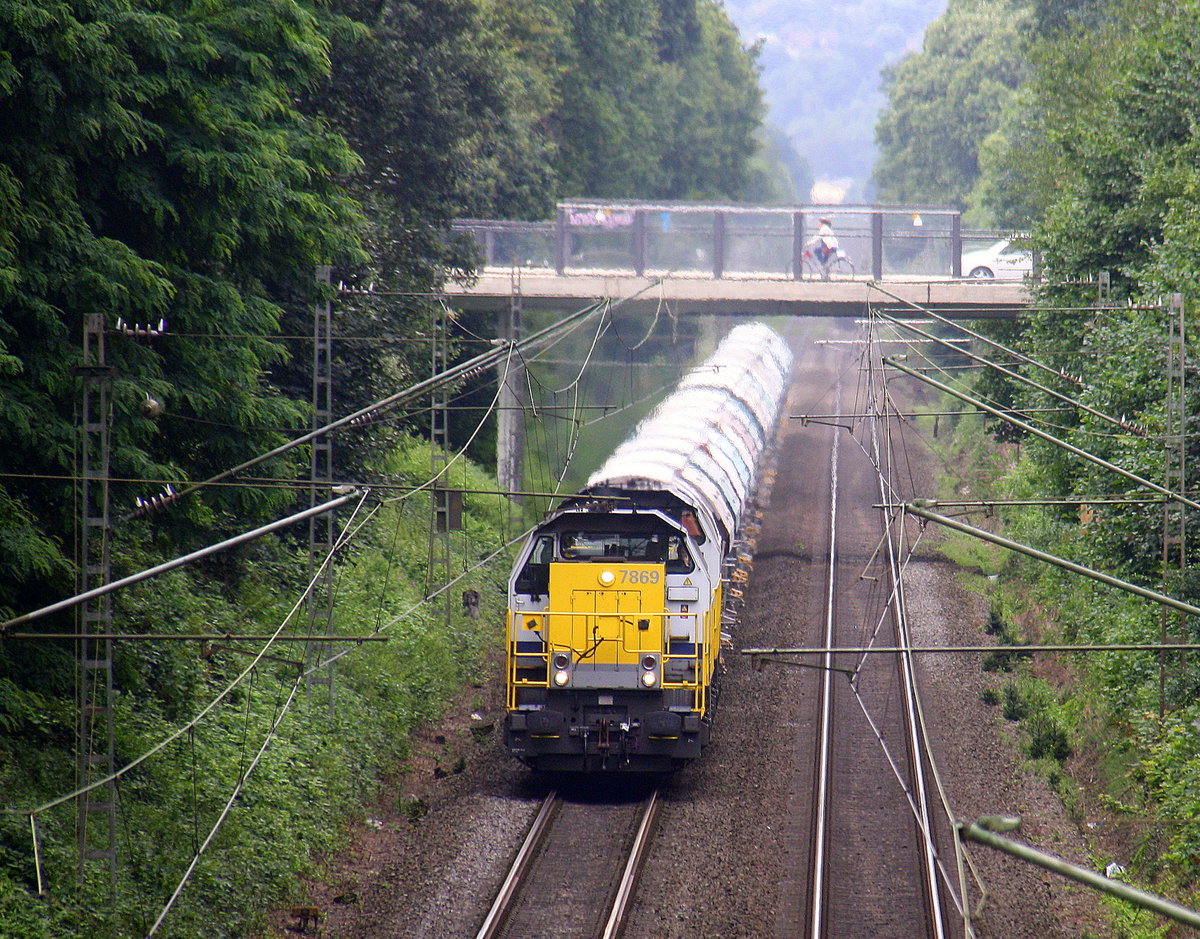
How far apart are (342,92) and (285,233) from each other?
34.2 feet

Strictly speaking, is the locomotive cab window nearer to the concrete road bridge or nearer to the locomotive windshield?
the locomotive windshield

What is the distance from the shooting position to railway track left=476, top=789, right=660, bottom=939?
14.5m

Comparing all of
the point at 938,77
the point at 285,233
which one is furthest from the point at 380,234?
the point at 938,77

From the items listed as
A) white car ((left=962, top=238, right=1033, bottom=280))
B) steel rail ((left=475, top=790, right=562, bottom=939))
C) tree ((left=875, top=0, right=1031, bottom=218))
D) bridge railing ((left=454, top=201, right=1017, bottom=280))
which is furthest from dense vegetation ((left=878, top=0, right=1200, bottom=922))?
tree ((left=875, top=0, right=1031, bottom=218))

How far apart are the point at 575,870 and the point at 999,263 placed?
30562mm

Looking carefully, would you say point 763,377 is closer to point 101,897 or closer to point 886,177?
point 101,897

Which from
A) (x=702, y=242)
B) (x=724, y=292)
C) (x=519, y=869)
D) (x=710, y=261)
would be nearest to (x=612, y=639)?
(x=519, y=869)

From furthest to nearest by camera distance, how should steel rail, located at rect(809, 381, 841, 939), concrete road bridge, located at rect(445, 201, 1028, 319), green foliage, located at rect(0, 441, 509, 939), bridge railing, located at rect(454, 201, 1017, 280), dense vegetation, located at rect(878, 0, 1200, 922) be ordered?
concrete road bridge, located at rect(445, 201, 1028, 319)
bridge railing, located at rect(454, 201, 1017, 280)
dense vegetation, located at rect(878, 0, 1200, 922)
steel rail, located at rect(809, 381, 841, 939)
green foliage, located at rect(0, 441, 509, 939)

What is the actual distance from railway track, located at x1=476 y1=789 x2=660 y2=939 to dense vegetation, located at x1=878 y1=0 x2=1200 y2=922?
6345 millimetres

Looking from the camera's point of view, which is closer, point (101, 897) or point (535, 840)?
point (101, 897)

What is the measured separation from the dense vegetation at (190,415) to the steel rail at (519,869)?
2.51 m

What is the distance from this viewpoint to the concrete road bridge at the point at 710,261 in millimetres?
35719

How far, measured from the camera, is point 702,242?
36.2 m

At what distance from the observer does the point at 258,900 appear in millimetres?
14617
